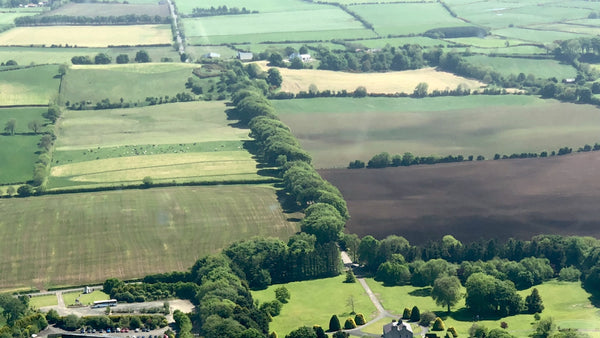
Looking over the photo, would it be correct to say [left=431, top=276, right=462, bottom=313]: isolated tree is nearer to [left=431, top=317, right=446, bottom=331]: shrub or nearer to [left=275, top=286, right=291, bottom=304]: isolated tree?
[left=431, top=317, right=446, bottom=331]: shrub

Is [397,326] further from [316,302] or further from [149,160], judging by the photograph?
[149,160]

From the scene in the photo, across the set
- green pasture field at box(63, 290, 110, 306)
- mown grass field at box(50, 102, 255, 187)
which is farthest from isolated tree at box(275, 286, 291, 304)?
mown grass field at box(50, 102, 255, 187)

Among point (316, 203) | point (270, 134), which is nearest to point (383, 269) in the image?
point (316, 203)

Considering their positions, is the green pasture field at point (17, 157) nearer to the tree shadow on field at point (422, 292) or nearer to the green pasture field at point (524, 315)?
the green pasture field at point (524, 315)

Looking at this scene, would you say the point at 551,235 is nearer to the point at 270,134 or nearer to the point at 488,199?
the point at 488,199

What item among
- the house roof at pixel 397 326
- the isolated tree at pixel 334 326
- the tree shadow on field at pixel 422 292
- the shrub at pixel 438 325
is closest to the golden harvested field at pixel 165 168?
the tree shadow on field at pixel 422 292

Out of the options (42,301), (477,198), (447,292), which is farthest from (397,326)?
(477,198)
